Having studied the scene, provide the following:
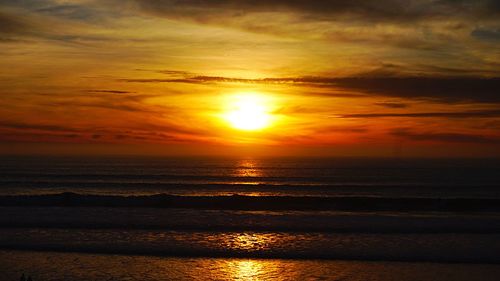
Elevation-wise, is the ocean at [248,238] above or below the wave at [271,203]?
below

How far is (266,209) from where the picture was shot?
34844 millimetres

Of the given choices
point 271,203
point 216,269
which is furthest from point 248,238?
point 271,203

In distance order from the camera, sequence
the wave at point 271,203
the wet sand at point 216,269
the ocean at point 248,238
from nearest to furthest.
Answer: the wet sand at point 216,269, the ocean at point 248,238, the wave at point 271,203

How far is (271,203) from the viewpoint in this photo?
3662 cm

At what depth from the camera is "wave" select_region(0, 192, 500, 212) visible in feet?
117

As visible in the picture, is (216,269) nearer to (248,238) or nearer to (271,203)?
(248,238)

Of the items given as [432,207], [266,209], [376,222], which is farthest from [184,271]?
[432,207]

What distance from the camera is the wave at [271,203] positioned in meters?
35.6

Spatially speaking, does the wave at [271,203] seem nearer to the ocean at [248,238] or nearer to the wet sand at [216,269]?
the ocean at [248,238]

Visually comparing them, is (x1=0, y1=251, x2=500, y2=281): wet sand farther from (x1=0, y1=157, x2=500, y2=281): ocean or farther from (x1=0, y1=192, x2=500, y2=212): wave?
(x1=0, y1=192, x2=500, y2=212): wave

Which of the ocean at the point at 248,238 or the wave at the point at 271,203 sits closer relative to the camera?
the ocean at the point at 248,238

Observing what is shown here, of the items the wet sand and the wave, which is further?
the wave

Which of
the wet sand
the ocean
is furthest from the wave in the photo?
the wet sand

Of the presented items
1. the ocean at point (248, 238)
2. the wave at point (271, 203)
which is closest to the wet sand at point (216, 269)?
the ocean at point (248, 238)
